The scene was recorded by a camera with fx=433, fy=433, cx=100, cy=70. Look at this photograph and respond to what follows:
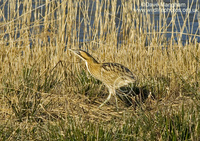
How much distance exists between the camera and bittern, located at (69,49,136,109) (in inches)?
173

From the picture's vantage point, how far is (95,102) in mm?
4500

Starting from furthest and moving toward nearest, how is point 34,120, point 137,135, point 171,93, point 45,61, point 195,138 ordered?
point 45,61
point 171,93
point 34,120
point 137,135
point 195,138

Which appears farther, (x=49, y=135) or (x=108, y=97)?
(x=108, y=97)

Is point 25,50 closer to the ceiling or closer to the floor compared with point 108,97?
closer to the ceiling

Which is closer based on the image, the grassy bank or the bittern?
the grassy bank

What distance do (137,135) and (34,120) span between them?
46.0 inches

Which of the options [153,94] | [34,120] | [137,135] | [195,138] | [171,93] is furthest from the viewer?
[153,94]

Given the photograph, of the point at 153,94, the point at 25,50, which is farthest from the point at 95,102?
the point at 25,50

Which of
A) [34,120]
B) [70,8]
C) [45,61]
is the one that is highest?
[70,8]

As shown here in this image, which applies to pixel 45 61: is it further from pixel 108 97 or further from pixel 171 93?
pixel 171 93

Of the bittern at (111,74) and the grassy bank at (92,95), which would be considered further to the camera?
the bittern at (111,74)

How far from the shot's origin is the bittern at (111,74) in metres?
4.41

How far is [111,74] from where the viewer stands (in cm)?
448

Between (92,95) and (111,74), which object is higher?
(111,74)
